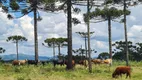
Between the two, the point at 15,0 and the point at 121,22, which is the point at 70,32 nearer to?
the point at 15,0

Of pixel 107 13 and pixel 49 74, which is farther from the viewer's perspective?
pixel 107 13

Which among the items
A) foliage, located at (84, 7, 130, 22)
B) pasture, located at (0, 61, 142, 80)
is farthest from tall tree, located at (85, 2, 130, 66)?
pasture, located at (0, 61, 142, 80)

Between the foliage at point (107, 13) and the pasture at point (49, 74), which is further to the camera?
the foliage at point (107, 13)

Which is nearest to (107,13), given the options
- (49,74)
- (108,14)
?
(108,14)

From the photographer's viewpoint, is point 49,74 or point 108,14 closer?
point 49,74

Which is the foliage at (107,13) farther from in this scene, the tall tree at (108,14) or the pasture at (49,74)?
the pasture at (49,74)

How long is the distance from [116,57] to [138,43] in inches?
300

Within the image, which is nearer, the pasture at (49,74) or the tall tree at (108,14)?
the pasture at (49,74)

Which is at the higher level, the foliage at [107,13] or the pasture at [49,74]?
the foliage at [107,13]

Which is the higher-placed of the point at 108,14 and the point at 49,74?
the point at 108,14

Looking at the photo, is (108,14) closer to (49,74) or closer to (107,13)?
(107,13)

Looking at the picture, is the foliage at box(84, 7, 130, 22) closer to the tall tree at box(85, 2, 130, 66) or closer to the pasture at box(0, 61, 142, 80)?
the tall tree at box(85, 2, 130, 66)

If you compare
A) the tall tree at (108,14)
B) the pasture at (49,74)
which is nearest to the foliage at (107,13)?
the tall tree at (108,14)

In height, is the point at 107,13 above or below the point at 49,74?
above
